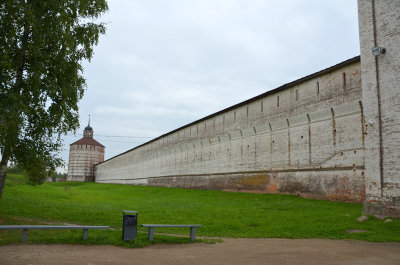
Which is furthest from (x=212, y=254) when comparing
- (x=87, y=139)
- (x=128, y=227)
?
(x=87, y=139)

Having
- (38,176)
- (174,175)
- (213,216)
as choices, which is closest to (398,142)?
(213,216)

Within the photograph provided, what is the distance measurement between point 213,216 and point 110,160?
55924mm

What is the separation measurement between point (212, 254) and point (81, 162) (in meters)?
71.5

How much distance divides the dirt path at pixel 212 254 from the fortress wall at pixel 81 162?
230 feet

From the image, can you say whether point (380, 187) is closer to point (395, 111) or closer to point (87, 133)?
point (395, 111)

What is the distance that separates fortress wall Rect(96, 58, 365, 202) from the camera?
650 inches

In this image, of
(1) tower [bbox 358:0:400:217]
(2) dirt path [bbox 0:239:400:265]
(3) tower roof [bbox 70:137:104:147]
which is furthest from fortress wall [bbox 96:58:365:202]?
(3) tower roof [bbox 70:137:104:147]

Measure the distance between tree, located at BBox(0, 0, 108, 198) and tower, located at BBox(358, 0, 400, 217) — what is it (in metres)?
10.1

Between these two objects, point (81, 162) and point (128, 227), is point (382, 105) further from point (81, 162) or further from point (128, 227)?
point (81, 162)

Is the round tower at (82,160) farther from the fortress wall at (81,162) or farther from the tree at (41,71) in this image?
the tree at (41,71)

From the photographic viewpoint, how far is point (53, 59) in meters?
10.7

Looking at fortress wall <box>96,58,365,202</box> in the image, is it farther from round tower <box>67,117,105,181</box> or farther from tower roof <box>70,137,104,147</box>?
tower roof <box>70,137,104,147</box>

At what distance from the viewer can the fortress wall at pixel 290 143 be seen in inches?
650

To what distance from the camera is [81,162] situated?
73.3m
